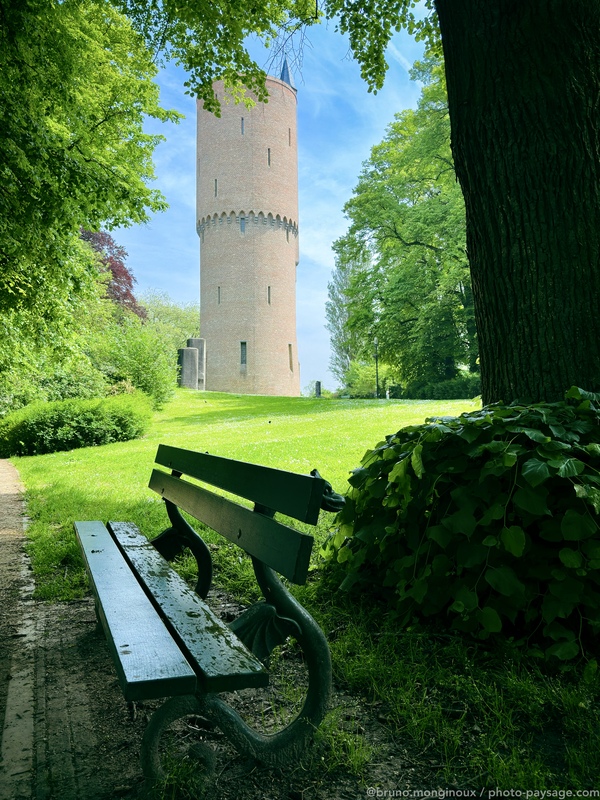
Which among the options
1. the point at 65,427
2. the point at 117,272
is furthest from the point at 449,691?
the point at 117,272

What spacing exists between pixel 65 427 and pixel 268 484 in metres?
13.0

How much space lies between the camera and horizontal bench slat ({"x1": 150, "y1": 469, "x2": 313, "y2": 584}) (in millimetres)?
1799

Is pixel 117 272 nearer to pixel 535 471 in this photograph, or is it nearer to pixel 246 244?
pixel 246 244

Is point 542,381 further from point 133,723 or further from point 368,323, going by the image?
point 368,323

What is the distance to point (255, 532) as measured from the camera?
7.09 ft

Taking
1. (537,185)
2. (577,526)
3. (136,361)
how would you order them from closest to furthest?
(577,526) < (537,185) < (136,361)

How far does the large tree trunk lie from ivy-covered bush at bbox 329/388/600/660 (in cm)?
46

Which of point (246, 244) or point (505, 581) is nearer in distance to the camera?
point (505, 581)

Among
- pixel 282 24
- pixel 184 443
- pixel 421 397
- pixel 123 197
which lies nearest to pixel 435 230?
pixel 421 397

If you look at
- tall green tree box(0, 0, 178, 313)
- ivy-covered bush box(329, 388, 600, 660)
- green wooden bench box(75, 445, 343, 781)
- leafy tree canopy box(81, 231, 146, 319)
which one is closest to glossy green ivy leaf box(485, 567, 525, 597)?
ivy-covered bush box(329, 388, 600, 660)

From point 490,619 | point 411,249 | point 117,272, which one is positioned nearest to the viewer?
point 490,619

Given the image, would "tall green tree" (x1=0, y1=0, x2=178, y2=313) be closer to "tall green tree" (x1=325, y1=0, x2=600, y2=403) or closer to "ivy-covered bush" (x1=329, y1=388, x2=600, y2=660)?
"tall green tree" (x1=325, y1=0, x2=600, y2=403)

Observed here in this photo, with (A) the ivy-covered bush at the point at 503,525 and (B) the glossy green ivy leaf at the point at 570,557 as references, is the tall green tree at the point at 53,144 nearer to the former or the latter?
(A) the ivy-covered bush at the point at 503,525

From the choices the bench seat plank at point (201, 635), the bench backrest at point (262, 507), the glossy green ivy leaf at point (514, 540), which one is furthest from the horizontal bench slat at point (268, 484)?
the glossy green ivy leaf at point (514, 540)
